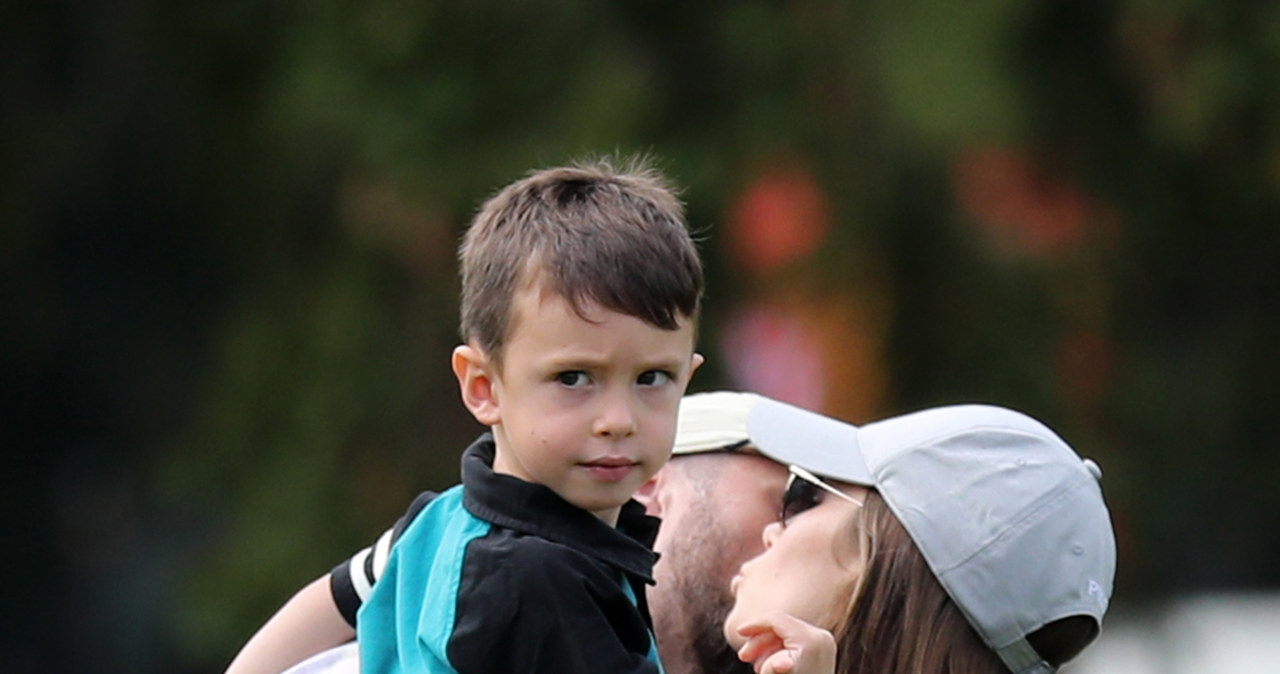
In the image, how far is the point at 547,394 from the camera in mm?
1568

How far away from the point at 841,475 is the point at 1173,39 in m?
3.96

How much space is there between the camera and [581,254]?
1.57 meters

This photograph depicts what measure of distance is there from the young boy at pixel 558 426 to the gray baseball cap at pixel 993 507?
48cm

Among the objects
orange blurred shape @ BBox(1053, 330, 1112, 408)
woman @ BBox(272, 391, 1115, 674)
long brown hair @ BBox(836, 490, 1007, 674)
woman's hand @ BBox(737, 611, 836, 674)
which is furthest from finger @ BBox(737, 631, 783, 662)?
orange blurred shape @ BBox(1053, 330, 1112, 408)

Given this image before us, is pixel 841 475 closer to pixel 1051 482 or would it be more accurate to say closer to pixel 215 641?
pixel 1051 482

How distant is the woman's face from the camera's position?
6.66ft

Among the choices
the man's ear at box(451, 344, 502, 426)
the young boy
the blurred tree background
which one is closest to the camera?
the young boy

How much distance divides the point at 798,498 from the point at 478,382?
2.04ft

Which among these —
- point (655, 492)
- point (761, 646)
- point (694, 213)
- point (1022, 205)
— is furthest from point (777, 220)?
point (761, 646)

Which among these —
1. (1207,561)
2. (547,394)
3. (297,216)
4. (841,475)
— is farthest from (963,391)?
(547,394)

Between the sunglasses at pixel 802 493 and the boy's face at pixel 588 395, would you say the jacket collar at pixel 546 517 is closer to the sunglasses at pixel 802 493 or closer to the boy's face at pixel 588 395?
the boy's face at pixel 588 395

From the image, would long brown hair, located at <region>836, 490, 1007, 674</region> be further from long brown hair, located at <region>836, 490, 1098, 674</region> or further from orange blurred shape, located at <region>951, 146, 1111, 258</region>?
orange blurred shape, located at <region>951, 146, 1111, 258</region>

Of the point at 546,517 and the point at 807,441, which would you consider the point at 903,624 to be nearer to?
the point at 807,441

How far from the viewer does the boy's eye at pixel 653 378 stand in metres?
1.59
